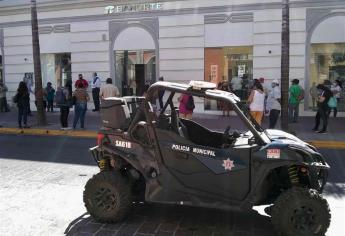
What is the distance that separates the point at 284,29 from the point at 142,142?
9.15 m

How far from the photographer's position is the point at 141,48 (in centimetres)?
2047

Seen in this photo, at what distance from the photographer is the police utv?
4.90m

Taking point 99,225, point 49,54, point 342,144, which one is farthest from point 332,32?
point 99,225

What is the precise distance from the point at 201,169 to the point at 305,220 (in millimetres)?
1262

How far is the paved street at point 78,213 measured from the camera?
5.29m

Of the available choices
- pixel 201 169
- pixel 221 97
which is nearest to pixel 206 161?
pixel 201 169

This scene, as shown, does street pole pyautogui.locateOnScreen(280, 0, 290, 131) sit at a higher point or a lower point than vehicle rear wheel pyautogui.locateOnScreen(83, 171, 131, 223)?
higher

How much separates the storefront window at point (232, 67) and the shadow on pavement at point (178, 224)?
42.8ft

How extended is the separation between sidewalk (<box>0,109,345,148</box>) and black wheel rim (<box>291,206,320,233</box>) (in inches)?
261

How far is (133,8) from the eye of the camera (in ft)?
66.6

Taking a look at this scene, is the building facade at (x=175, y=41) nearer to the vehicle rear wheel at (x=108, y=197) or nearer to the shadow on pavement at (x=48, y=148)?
the shadow on pavement at (x=48, y=148)

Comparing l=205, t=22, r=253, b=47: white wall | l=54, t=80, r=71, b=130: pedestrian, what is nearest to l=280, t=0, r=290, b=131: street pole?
l=205, t=22, r=253, b=47: white wall

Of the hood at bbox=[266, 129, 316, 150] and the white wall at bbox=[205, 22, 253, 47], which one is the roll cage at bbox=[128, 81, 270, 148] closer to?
the hood at bbox=[266, 129, 316, 150]

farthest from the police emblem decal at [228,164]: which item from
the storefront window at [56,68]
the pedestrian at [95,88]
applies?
the storefront window at [56,68]
